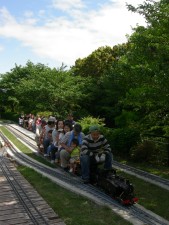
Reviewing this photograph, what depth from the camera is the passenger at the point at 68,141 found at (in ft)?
35.9

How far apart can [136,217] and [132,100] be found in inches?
196

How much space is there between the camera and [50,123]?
14859mm

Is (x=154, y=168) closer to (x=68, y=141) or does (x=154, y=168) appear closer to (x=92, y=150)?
(x=68, y=141)

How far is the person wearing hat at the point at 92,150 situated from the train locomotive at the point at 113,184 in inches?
6.3

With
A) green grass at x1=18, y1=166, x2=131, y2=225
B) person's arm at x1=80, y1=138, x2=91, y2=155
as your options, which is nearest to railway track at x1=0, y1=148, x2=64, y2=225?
green grass at x1=18, y1=166, x2=131, y2=225

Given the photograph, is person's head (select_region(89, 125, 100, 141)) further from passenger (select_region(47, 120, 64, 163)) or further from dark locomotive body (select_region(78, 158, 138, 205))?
passenger (select_region(47, 120, 64, 163))

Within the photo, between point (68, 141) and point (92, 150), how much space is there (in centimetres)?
210

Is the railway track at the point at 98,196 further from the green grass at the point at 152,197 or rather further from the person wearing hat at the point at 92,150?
the person wearing hat at the point at 92,150

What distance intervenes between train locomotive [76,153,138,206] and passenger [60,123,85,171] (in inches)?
69.9

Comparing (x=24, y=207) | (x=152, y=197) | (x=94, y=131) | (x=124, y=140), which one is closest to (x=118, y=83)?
(x=94, y=131)

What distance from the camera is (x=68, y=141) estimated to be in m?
11.3

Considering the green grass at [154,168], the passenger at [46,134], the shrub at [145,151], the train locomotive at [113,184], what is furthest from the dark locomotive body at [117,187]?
the passenger at [46,134]

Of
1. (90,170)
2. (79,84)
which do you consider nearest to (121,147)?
(90,170)

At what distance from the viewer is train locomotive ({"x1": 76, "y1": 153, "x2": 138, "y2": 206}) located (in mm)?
7500
